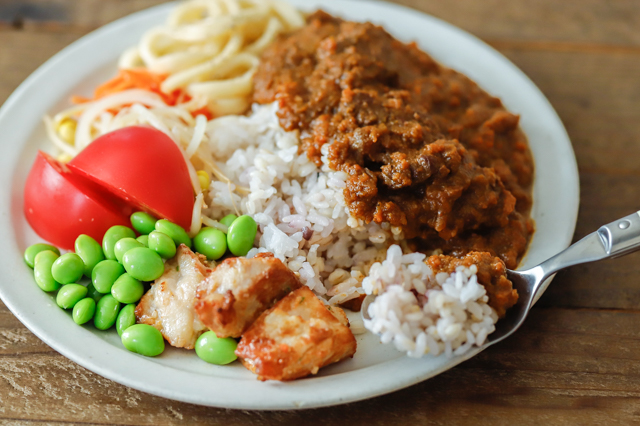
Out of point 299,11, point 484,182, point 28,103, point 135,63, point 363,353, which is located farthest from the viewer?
point 299,11

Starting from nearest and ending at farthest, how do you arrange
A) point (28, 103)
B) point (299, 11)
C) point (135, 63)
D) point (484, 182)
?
point (484, 182)
point (28, 103)
point (135, 63)
point (299, 11)

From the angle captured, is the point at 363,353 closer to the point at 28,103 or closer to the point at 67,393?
the point at 67,393

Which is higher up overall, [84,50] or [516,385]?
[84,50]

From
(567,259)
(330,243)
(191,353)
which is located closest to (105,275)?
(191,353)

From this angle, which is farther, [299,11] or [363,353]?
[299,11]

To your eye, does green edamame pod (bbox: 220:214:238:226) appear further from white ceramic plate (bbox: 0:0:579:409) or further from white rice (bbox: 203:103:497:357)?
white ceramic plate (bbox: 0:0:579:409)

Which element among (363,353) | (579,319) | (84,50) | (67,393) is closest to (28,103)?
(84,50)

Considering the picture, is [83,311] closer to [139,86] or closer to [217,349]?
[217,349]
